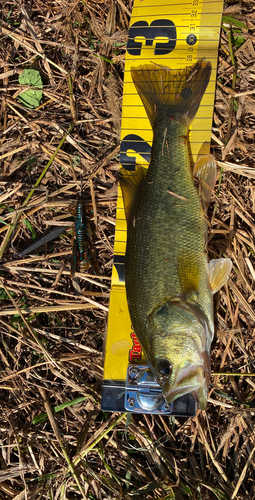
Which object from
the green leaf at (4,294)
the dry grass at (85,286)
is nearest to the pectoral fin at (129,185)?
the dry grass at (85,286)

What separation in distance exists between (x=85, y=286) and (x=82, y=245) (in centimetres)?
41

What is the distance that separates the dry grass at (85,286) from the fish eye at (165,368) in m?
0.84

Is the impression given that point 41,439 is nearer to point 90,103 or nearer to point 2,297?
point 2,297

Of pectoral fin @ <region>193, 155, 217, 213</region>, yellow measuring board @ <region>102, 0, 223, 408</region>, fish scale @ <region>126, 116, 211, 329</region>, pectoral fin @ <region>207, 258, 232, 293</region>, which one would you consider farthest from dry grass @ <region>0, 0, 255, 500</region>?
fish scale @ <region>126, 116, 211, 329</region>

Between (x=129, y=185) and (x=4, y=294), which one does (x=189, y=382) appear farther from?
(x=4, y=294)

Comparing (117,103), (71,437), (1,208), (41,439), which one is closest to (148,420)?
(71,437)

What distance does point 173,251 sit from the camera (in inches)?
99.8

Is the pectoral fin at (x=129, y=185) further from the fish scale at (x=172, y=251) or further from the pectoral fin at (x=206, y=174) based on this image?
the pectoral fin at (x=206, y=174)

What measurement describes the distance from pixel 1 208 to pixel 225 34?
8.74ft

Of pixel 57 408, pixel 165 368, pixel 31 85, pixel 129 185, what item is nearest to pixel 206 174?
pixel 129 185

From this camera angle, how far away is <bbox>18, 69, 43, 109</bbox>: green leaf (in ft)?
11.6

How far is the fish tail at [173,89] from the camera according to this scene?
9.50ft

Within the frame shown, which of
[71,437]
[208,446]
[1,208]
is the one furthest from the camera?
[1,208]

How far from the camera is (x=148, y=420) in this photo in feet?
10.3
